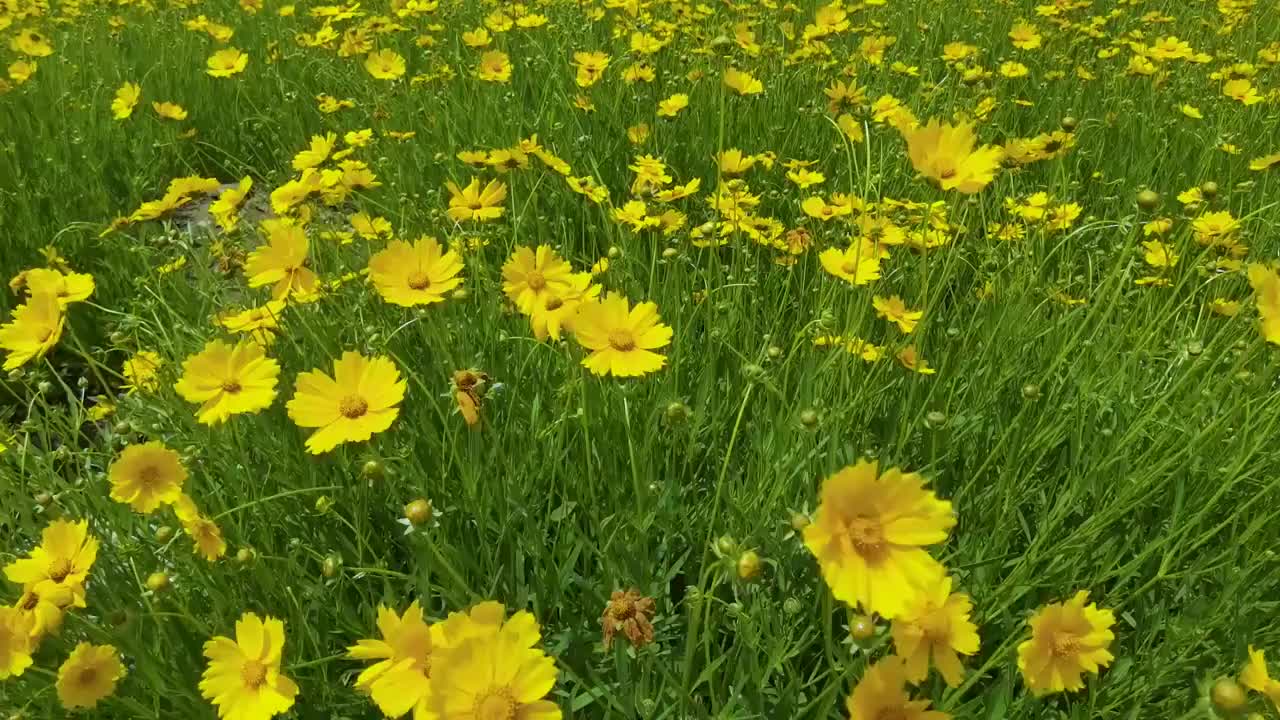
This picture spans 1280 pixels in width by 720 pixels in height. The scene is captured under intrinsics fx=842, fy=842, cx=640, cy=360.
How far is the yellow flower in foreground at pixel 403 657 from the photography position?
80 cm

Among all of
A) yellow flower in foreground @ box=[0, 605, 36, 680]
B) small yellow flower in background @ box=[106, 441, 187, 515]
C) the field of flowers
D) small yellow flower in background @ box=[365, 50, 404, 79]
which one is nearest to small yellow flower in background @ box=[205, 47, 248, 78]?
small yellow flower in background @ box=[365, 50, 404, 79]

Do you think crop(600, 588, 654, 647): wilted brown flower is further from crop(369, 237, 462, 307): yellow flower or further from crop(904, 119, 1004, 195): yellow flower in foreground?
crop(904, 119, 1004, 195): yellow flower in foreground

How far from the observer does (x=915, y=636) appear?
825 mm

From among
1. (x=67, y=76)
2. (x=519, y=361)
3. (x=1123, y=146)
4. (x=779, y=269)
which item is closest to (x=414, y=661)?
(x=519, y=361)

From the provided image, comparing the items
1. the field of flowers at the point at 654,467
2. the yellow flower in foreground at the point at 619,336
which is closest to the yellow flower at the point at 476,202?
the field of flowers at the point at 654,467

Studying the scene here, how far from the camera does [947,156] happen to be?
1.20 metres

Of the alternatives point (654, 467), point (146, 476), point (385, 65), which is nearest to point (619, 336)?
point (654, 467)

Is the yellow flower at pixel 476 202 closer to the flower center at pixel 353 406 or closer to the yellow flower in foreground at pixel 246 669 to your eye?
the flower center at pixel 353 406

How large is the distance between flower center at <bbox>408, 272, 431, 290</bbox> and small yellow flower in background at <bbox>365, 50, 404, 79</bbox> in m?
1.79

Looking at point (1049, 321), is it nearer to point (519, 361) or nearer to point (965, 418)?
point (965, 418)

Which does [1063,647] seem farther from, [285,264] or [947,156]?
[285,264]

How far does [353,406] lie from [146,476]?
0.28 metres

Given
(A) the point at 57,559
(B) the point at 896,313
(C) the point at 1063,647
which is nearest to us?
(C) the point at 1063,647

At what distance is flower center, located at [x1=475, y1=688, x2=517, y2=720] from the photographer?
29.8 inches
